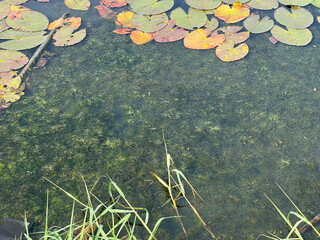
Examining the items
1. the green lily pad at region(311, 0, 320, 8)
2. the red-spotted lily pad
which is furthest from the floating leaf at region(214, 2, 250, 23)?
the green lily pad at region(311, 0, 320, 8)

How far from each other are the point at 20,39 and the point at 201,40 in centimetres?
124

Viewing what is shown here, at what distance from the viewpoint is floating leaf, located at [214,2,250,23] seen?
264 cm

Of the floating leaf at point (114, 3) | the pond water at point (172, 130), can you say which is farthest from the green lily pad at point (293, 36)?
the floating leaf at point (114, 3)

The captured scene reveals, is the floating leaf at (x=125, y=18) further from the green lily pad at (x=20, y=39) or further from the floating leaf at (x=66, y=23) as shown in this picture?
the green lily pad at (x=20, y=39)

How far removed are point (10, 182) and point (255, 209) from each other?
1193mm

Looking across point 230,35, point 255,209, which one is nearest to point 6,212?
point 255,209

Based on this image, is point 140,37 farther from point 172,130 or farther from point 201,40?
point 172,130

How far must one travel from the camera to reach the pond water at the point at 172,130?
172cm

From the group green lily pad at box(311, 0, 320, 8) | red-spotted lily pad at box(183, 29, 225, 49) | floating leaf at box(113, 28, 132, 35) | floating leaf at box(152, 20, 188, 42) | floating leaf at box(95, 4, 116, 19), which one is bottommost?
red-spotted lily pad at box(183, 29, 225, 49)

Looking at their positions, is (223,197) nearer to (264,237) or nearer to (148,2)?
(264,237)

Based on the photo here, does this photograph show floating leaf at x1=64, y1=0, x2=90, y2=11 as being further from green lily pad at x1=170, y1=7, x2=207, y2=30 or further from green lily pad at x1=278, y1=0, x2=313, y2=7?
green lily pad at x1=278, y1=0, x2=313, y2=7

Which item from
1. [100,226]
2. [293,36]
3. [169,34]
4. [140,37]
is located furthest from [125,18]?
[100,226]

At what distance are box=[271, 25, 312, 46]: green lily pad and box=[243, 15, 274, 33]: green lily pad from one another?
2.1 inches

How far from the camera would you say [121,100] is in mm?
2170
